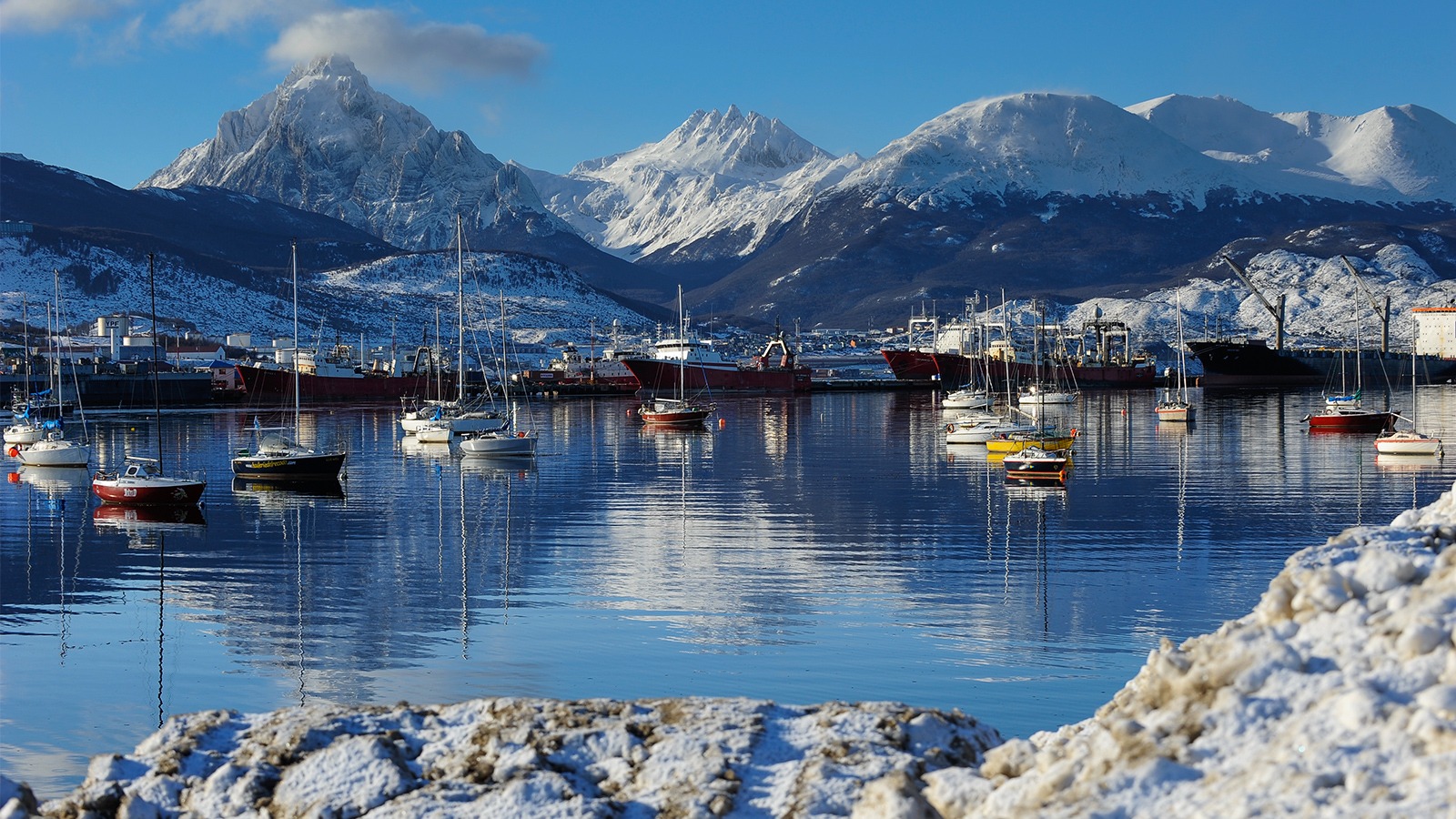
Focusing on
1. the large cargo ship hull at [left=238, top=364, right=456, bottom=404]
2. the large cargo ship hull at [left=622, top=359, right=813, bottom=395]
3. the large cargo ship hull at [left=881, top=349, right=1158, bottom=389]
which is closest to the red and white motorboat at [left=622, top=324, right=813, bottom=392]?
the large cargo ship hull at [left=622, top=359, right=813, bottom=395]

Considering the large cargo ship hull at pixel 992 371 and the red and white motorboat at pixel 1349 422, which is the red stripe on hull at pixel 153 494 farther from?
the large cargo ship hull at pixel 992 371

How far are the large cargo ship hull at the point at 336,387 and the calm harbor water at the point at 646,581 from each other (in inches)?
2885

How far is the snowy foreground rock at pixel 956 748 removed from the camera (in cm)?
708

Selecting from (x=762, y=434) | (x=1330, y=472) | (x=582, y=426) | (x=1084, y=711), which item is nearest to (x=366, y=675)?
(x=1084, y=711)

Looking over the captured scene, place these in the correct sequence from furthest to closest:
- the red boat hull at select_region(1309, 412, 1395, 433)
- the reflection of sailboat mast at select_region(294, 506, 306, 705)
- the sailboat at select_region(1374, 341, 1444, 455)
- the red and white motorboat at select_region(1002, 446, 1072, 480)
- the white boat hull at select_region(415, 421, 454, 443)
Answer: the red boat hull at select_region(1309, 412, 1395, 433), the white boat hull at select_region(415, 421, 454, 443), the sailboat at select_region(1374, 341, 1444, 455), the red and white motorboat at select_region(1002, 446, 1072, 480), the reflection of sailboat mast at select_region(294, 506, 306, 705)

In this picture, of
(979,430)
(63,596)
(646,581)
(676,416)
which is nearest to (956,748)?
(646,581)

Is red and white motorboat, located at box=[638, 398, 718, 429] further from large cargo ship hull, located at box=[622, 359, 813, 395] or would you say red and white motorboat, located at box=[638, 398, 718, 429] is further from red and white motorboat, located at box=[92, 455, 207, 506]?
large cargo ship hull, located at box=[622, 359, 813, 395]

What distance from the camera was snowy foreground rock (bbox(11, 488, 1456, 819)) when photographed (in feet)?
23.2

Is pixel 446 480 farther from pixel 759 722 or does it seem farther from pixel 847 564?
pixel 759 722

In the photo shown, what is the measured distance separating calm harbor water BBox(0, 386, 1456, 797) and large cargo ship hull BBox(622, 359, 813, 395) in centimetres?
8823

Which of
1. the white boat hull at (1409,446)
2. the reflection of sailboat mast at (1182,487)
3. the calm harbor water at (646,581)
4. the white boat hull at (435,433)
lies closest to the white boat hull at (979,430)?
the calm harbor water at (646,581)

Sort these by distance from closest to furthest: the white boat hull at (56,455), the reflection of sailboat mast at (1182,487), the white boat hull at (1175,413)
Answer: the reflection of sailboat mast at (1182,487) < the white boat hull at (56,455) < the white boat hull at (1175,413)

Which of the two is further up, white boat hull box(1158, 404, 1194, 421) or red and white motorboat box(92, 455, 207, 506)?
white boat hull box(1158, 404, 1194, 421)

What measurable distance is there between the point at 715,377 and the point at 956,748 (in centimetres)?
14221
